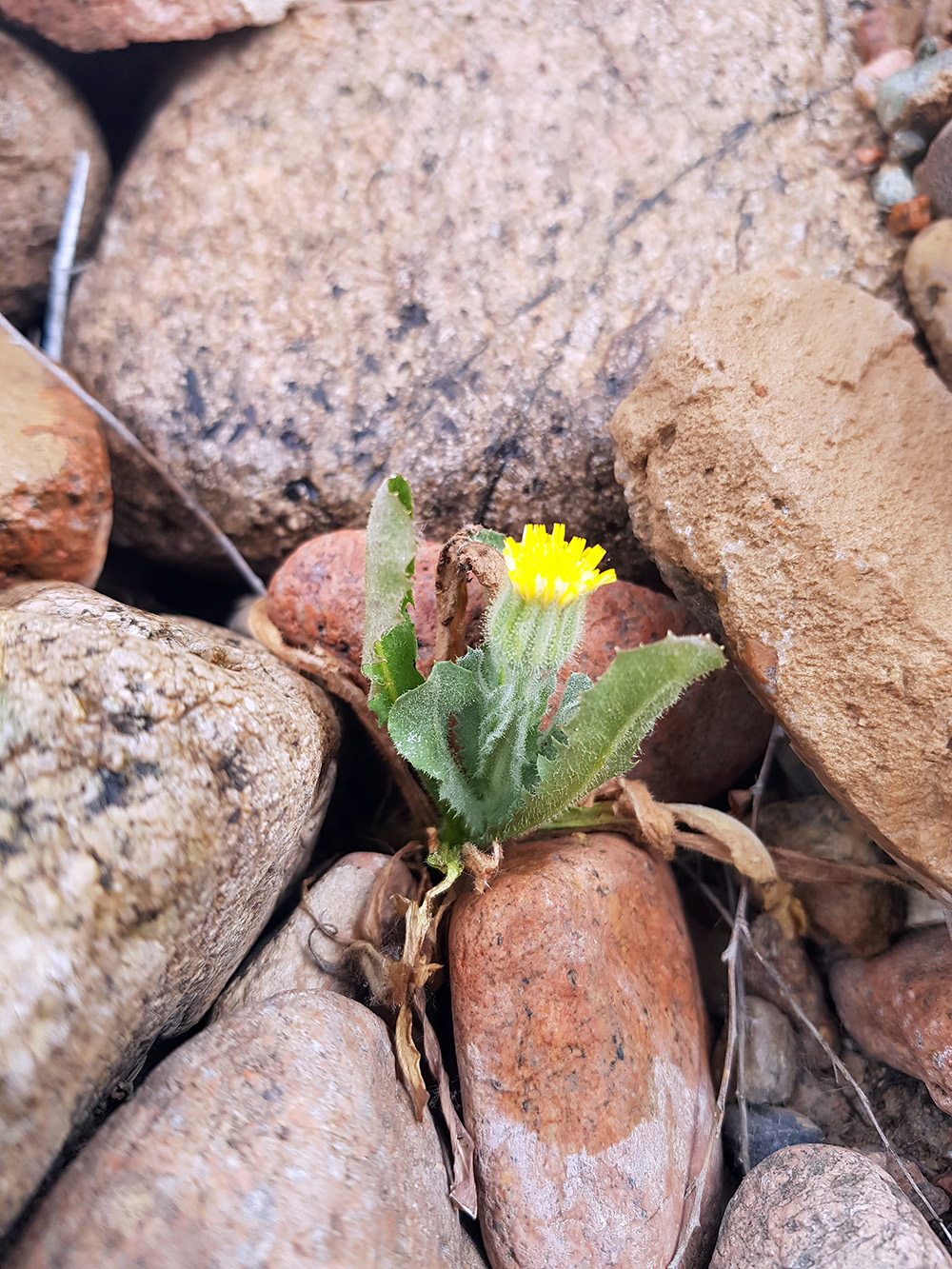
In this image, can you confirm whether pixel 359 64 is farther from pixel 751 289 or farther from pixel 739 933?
pixel 739 933

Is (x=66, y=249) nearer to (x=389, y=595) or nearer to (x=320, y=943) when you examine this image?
(x=389, y=595)

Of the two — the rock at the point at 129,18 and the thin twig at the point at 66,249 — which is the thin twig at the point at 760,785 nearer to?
the thin twig at the point at 66,249

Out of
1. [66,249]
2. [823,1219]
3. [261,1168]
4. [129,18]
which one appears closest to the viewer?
[261,1168]

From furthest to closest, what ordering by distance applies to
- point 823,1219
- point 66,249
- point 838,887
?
1. point 66,249
2. point 838,887
3. point 823,1219

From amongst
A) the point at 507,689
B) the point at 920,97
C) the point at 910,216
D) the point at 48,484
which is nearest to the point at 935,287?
the point at 910,216

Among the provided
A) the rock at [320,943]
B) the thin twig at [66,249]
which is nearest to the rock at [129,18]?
the thin twig at [66,249]

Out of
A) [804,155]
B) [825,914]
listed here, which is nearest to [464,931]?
[825,914]

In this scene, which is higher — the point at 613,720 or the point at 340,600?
the point at 340,600
